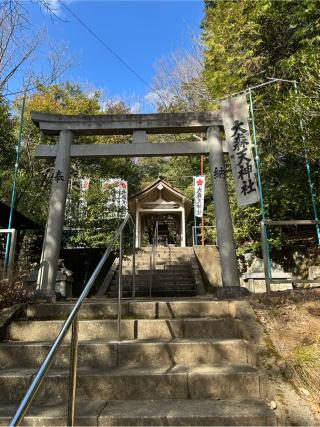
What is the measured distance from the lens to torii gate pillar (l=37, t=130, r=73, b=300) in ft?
16.3

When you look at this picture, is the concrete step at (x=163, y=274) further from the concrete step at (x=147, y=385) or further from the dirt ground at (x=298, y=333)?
the concrete step at (x=147, y=385)

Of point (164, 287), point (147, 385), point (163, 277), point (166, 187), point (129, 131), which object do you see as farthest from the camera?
point (166, 187)

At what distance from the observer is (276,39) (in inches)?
399

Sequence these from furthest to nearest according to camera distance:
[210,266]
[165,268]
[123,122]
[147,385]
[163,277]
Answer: [165,268]
[210,266]
[163,277]
[123,122]
[147,385]

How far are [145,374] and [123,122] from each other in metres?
4.19

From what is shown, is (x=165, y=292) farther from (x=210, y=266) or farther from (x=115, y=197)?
(x=115, y=197)

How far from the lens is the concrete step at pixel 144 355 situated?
10.2 ft

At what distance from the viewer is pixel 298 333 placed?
10.2 feet

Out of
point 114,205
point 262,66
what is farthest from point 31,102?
point 262,66

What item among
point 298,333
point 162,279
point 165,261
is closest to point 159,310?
point 298,333

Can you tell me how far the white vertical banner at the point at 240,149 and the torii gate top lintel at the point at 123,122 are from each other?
202 millimetres

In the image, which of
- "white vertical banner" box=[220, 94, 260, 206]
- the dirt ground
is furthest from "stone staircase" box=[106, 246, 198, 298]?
Answer: the dirt ground

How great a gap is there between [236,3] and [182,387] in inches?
434

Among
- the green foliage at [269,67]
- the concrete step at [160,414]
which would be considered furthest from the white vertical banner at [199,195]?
the concrete step at [160,414]
